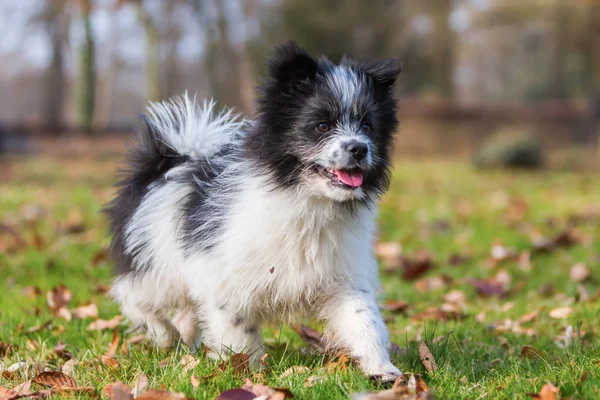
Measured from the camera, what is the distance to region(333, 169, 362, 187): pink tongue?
312 cm

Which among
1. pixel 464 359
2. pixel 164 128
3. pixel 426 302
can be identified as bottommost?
pixel 426 302

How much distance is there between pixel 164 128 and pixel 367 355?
1829 mm

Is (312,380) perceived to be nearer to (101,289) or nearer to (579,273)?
(101,289)

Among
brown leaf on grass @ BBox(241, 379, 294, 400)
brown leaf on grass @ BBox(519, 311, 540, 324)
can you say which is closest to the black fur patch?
brown leaf on grass @ BBox(241, 379, 294, 400)

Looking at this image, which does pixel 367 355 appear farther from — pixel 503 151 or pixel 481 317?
pixel 503 151

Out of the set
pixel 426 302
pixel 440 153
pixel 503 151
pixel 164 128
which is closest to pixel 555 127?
pixel 440 153

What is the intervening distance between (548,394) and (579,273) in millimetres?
3670

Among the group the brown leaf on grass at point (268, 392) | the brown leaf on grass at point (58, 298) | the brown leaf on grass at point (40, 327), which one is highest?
the brown leaf on grass at point (268, 392)

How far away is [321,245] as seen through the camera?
129 inches

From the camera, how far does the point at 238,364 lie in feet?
10.1

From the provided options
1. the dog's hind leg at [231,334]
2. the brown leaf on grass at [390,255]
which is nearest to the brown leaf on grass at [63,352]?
the dog's hind leg at [231,334]

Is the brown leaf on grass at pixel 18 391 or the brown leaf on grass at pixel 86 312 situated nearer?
the brown leaf on grass at pixel 18 391

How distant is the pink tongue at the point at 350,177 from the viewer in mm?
3119

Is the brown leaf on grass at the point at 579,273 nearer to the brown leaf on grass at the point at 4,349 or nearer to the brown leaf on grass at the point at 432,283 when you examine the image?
the brown leaf on grass at the point at 432,283
